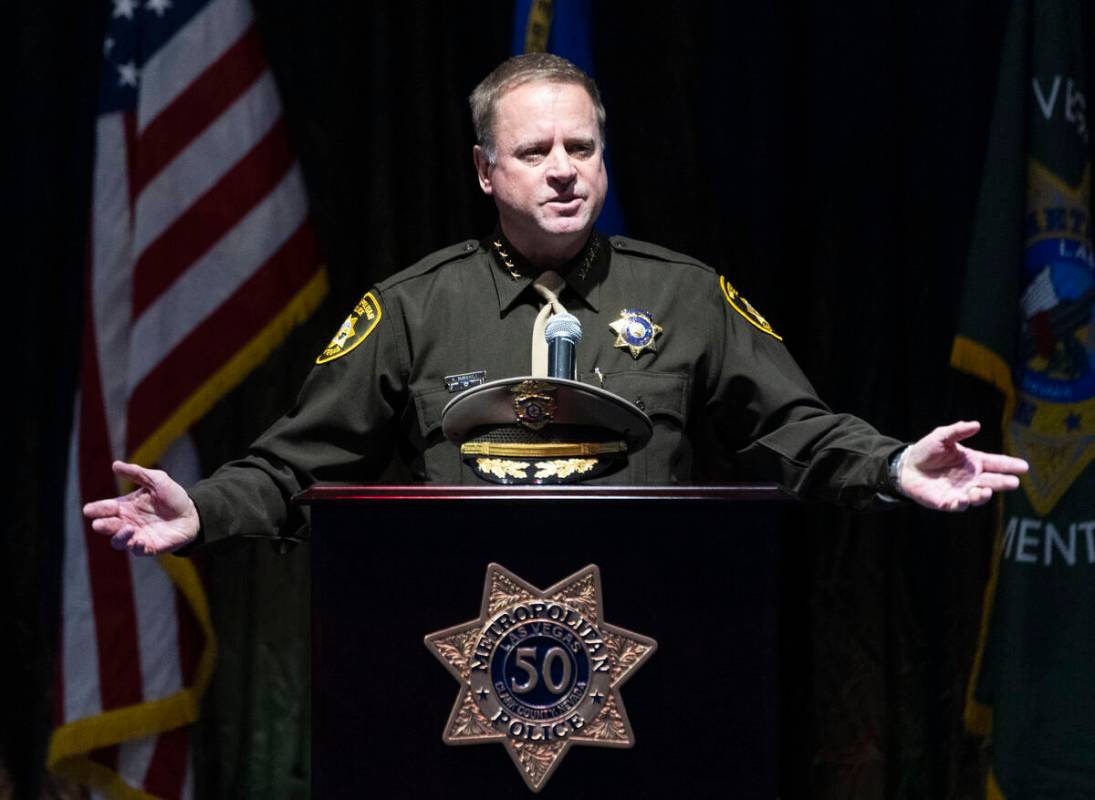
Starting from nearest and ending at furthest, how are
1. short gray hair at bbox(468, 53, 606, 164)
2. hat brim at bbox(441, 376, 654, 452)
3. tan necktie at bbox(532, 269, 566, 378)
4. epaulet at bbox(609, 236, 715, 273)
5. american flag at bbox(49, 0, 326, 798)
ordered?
hat brim at bbox(441, 376, 654, 452) → tan necktie at bbox(532, 269, 566, 378) → short gray hair at bbox(468, 53, 606, 164) → epaulet at bbox(609, 236, 715, 273) → american flag at bbox(49, 0, 326, 798)

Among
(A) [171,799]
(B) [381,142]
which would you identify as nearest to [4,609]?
(A) [171,799]

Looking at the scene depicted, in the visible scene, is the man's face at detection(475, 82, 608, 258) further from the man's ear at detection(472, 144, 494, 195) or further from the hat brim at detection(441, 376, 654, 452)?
the hat brim at detection(441, 376, 654, 452)

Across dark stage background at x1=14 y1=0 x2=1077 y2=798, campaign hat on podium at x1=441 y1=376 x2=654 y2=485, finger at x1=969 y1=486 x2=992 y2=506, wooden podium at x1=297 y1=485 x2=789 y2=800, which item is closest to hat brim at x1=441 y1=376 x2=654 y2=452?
campaign hat on podium at x1=441 y1=376 x2=654 y2=485

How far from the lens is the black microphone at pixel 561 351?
1.54 meters

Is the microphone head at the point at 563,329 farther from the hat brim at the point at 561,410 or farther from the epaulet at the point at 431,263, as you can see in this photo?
the epaulet at the point at 431,263

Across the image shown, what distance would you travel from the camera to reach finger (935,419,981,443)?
4.66 feet

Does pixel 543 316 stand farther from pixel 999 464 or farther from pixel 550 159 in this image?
pixel 999 464

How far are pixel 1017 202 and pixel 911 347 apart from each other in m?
0.35

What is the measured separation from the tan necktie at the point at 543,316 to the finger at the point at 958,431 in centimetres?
50

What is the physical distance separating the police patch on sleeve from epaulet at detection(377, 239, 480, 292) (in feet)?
0.11

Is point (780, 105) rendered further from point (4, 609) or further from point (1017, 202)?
point (4, 609)

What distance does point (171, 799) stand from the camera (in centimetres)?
274

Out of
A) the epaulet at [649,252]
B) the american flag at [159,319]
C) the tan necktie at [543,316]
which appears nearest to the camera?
the tan necktie at [543,316]

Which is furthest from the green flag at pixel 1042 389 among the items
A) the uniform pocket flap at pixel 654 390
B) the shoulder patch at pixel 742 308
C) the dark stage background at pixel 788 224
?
the uniform pocket flap at pixel 654 390
